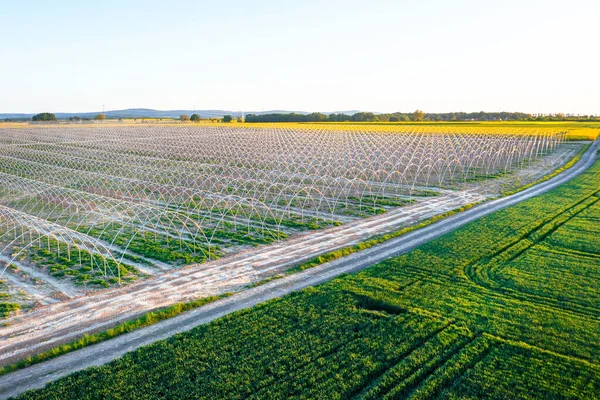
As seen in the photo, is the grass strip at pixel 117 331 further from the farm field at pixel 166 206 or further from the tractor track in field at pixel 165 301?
the farm field at pixel 166 206

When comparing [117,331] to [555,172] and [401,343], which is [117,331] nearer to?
[401,343]

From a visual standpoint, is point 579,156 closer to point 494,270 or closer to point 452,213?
point 452,213

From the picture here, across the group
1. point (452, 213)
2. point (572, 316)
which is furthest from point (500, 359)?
point (452, 213)

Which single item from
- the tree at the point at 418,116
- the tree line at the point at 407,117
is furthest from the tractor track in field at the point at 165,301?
the tree at the point at 418,116

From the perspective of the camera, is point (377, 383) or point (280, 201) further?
point (280, 201)

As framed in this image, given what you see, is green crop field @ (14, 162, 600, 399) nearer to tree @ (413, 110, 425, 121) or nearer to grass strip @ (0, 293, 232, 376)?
grass strip @ (0, 293, 232, 376)

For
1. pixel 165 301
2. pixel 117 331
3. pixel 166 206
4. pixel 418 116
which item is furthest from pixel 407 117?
pixel 117 331
